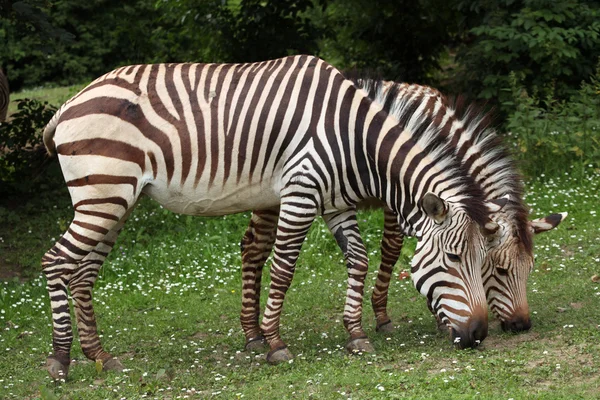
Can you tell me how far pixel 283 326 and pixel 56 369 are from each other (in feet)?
7.58

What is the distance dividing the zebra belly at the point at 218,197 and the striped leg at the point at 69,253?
0.37 meters

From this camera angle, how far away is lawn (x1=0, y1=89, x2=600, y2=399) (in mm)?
5883

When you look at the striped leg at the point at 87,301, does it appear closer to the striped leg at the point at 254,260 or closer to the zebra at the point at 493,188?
the striped leg at the point at 254,260

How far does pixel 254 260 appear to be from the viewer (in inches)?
310

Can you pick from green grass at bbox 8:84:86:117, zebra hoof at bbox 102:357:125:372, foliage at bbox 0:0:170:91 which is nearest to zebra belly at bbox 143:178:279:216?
zebra hoof at bbox 102:357:125:372

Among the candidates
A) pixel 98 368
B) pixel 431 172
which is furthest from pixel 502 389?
pixel 98 368

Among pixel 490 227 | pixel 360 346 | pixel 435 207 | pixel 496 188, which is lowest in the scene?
pixel 360 346

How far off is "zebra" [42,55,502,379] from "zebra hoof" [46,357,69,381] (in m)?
0.01

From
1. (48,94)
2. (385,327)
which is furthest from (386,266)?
(48,94)

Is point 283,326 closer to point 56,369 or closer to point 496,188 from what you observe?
point 56,369

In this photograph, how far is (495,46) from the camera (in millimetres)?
13320

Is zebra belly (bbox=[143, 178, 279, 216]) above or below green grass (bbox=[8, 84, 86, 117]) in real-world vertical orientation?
below

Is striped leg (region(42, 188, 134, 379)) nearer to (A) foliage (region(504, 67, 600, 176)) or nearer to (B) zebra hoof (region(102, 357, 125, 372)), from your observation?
(B) zebra hoof (region(102, 357, 125, 372))

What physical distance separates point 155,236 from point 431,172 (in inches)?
233
